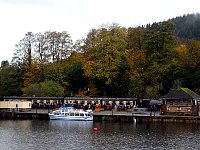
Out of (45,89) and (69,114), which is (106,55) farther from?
(69,114)

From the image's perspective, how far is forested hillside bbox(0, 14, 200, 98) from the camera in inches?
3317

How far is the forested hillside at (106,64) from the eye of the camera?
84250 millimetres

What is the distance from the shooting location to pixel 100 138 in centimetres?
4891

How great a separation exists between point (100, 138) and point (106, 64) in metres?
42.0

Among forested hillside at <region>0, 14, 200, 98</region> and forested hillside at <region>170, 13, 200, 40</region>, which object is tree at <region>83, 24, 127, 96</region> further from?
forested hillside at <region>170, 13, 200, 40</region>

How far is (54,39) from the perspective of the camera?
3907 inches

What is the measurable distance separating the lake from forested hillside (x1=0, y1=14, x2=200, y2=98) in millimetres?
22502

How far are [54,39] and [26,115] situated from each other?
2605 cm

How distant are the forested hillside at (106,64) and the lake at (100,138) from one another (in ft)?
73.8

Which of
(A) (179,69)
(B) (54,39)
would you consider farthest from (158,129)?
(B) (54,39)

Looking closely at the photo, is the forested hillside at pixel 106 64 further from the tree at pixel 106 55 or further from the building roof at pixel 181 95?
the building roof at pixel 181 95

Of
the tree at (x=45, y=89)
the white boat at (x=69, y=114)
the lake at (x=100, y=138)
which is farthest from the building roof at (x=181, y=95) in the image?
the tree at (x=45, y=89)

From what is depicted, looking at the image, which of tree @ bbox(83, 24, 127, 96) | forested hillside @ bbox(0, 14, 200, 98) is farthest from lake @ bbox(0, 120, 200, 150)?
tree @ bbox(83, 24, 127, 96)

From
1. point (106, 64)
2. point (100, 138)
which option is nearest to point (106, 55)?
point (106, 64)
